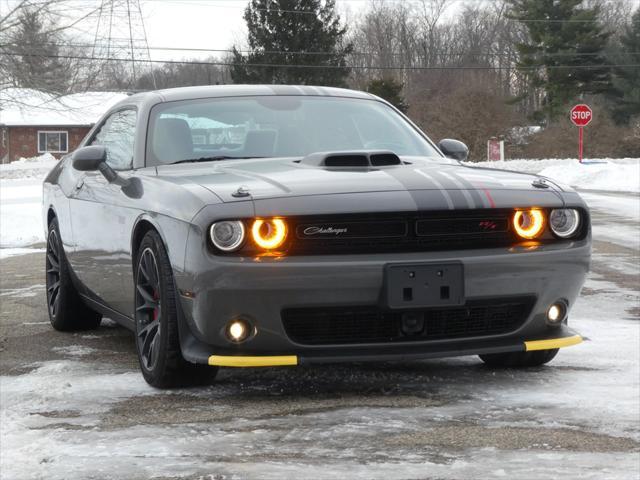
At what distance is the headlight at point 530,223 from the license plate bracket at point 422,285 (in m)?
0.41

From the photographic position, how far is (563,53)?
202ft

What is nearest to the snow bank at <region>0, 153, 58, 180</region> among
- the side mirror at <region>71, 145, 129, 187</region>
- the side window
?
the side window

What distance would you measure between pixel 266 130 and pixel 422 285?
5.51ft

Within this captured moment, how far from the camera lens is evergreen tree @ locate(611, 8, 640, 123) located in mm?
59688

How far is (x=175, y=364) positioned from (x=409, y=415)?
1078 mm

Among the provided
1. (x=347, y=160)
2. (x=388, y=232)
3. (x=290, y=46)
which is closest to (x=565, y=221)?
(x=388, y=232)

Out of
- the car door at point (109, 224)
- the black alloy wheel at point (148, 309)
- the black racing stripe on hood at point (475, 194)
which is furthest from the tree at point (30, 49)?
the black racing stripe on hood at point (475, 194)

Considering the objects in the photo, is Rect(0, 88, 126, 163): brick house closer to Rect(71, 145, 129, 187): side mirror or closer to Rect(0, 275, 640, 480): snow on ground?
Rect(71, 145, 129, 187): side mirror

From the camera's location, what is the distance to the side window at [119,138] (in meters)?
6.00

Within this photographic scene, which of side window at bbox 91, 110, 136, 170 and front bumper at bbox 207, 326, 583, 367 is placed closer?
front bumper at bbox 207, 326, 583, 367

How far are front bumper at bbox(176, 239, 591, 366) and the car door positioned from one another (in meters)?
0.89

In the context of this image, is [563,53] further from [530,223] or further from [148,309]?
[148,309]

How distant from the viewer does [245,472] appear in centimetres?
355

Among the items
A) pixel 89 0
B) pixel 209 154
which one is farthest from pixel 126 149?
pixel 89 0
